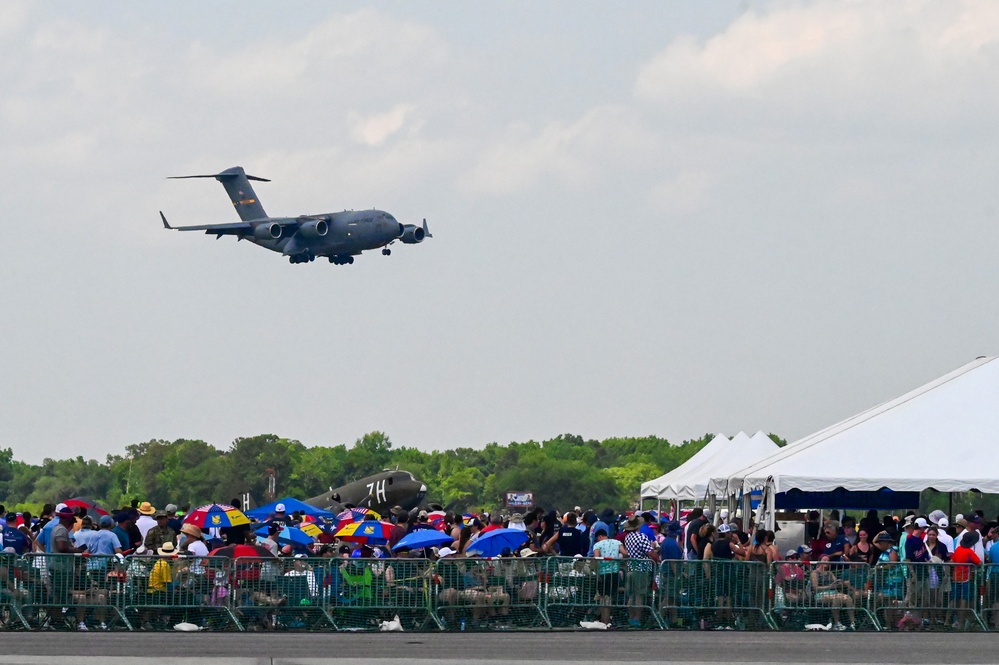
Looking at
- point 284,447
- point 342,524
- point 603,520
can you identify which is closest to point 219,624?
point 603,520

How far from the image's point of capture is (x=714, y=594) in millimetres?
16562

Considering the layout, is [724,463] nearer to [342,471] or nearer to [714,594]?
[714,594]

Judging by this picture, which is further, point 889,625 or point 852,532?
point 852,532

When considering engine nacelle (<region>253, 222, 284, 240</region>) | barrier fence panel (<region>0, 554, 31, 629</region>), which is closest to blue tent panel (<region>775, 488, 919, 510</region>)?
barrier fence panel (<region>0, 554, 31, 629</region>)

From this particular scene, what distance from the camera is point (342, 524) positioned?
2458cm

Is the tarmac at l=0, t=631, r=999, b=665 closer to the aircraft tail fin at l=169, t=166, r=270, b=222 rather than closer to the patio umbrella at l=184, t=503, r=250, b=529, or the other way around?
the patio umbrella at l=184, t=503, r=250, b=529

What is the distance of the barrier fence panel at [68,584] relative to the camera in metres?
15.8

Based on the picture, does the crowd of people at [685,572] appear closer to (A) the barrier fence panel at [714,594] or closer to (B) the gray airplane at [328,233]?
(A) the barrier fence panel at [714,594]

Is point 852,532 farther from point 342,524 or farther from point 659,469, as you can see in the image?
point 659,469

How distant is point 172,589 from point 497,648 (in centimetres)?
348

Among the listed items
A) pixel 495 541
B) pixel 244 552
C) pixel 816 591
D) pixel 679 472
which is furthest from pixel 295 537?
pixel 679 472

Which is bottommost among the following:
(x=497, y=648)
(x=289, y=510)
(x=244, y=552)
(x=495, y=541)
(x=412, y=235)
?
(x=497, y=648)

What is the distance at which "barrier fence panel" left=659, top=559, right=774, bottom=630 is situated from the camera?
16.5m

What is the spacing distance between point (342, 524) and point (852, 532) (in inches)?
315
